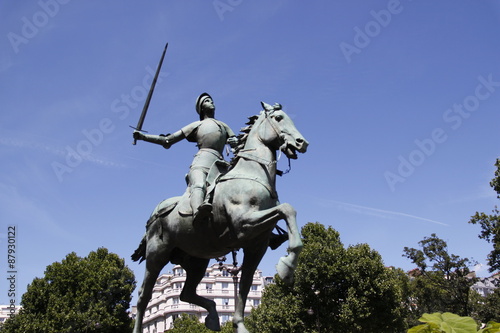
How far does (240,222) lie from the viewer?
643 centimetres

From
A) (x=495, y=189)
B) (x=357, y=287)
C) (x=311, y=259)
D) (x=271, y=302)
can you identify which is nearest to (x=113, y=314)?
(x=271, y=302)

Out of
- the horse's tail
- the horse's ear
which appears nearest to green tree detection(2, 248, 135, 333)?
the horse's tail

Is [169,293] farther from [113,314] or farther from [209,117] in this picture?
[209,117]

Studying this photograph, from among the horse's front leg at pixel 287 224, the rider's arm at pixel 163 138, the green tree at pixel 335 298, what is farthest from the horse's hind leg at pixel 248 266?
the green tree at pixel 335 298

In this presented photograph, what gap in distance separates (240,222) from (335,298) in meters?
23.9

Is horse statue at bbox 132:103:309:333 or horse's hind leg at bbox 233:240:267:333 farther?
horse's hind leg at bbox 233:240:267:333

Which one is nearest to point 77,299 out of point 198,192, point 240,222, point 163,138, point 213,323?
point 163,138

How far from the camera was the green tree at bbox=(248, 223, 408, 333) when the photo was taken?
27.5 m

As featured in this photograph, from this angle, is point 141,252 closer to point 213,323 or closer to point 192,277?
point 192,277

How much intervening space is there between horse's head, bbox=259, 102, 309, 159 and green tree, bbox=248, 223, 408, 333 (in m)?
21.3

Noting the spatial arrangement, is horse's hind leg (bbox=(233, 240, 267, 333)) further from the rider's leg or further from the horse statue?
the rider's leg

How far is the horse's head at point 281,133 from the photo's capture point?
6941 millimetres

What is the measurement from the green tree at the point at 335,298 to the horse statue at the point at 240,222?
2043cm

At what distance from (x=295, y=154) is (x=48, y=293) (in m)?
31.7
